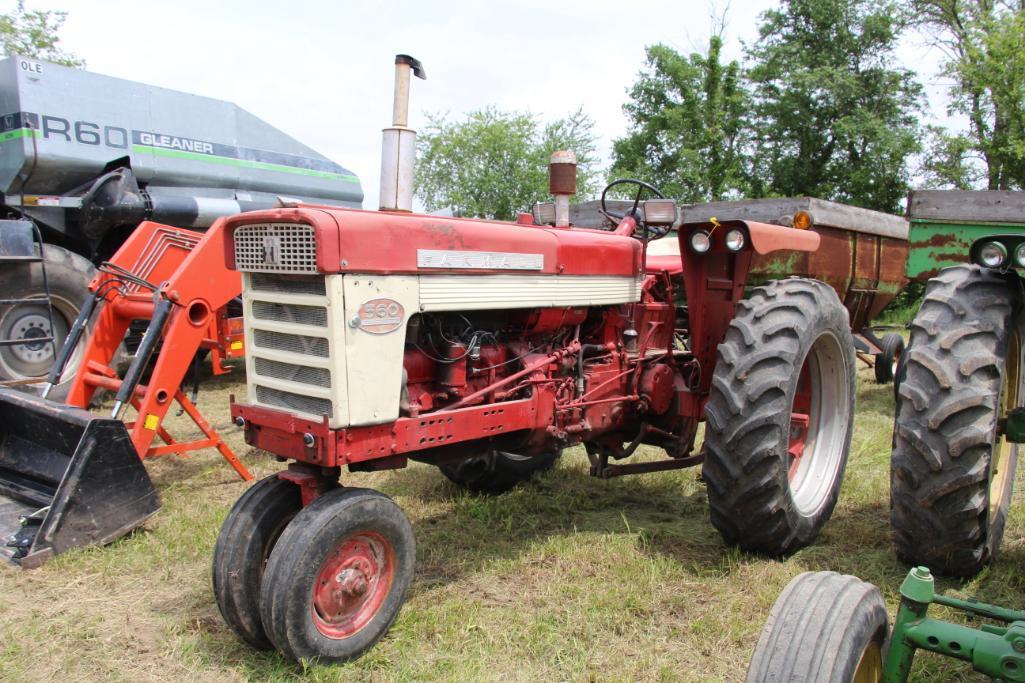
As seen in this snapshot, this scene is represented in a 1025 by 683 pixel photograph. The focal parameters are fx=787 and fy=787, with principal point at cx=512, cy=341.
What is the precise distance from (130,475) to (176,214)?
15.6ft

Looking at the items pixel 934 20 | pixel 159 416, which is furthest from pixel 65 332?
pixel 934 20

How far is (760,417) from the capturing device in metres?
3.23

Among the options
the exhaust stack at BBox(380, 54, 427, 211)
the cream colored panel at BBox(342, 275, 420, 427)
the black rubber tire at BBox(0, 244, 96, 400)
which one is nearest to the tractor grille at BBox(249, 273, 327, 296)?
the cream colored panel at BBox(342, 275, 420, 427)

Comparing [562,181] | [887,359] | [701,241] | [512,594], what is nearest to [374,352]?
[512,594]

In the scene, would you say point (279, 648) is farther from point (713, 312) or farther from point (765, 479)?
point (713, 312)

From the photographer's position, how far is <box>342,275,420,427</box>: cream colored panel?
269 cm

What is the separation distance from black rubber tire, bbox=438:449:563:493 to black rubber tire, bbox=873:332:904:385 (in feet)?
16.1

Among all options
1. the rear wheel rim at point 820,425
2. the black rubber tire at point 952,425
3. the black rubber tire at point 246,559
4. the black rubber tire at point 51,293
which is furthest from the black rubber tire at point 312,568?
the black rubber tire at point 51,293

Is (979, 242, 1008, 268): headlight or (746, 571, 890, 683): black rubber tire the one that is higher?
(979, 242, 1008, 268): headlight

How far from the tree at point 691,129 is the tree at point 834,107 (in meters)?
0.67

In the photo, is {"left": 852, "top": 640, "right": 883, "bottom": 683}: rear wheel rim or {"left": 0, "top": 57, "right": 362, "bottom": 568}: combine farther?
{"left": 0, "top": 57, "right": 362, "bottom": 568}: combine

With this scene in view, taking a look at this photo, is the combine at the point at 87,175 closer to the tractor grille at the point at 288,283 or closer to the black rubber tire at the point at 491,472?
the black rubber tire at the point at 491,472

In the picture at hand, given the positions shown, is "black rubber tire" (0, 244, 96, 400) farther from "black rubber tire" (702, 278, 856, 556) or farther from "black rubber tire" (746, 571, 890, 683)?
"black rubber tire" (746, 571, 890, 683)

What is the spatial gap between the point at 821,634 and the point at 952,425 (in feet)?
5.07
